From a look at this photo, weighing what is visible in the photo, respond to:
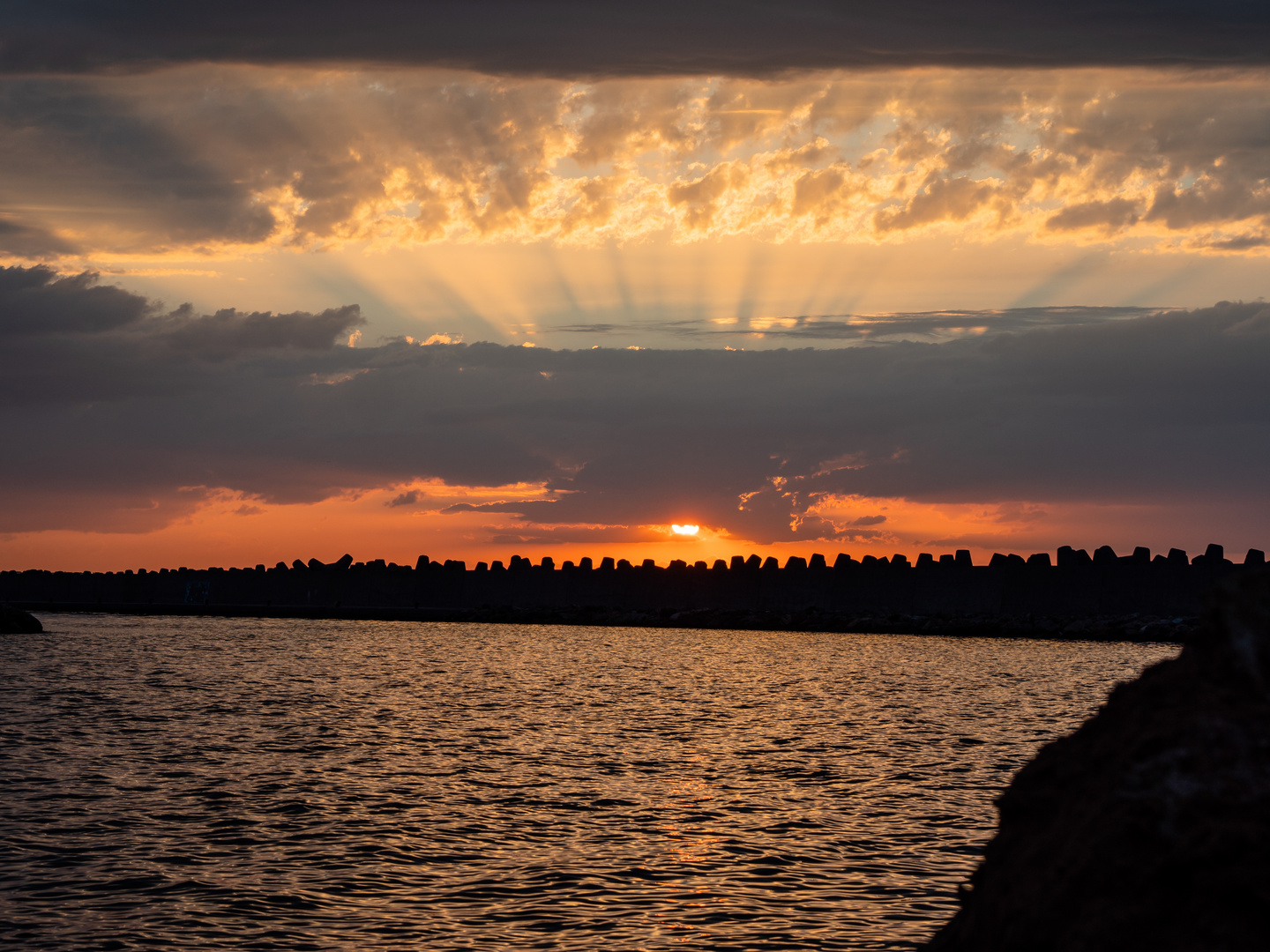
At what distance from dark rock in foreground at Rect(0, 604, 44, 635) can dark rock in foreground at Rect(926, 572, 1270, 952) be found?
74.3 metres

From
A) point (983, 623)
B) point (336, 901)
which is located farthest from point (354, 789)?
point (983, 623)

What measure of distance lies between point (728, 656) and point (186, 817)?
45.7 metres

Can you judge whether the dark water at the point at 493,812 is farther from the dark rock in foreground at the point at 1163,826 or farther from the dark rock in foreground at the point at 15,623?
the dark rock in foreground at the point at 15,623

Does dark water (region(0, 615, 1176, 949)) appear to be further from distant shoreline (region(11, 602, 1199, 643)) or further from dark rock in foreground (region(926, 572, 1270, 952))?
distant shoreline (region(11, 602, 1199, 643))

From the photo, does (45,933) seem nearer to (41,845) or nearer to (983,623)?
(41,845)

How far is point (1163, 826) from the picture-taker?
5344mm

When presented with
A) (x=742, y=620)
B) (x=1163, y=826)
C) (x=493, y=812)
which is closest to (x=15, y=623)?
(x=742, y=620)

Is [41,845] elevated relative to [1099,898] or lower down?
lower down

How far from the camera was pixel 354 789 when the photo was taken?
53.6 feet

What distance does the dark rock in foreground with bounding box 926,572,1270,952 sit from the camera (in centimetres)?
512

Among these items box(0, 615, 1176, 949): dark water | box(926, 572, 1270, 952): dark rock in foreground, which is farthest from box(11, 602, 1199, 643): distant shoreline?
box(926, 572, 1270, 952): dark rock in foreground

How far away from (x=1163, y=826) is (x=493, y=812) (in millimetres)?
10710

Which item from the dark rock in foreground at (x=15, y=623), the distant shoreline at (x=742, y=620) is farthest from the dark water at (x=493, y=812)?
the distant shoreline at (x=742, y=620)

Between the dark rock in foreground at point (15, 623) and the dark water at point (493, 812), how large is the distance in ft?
125
